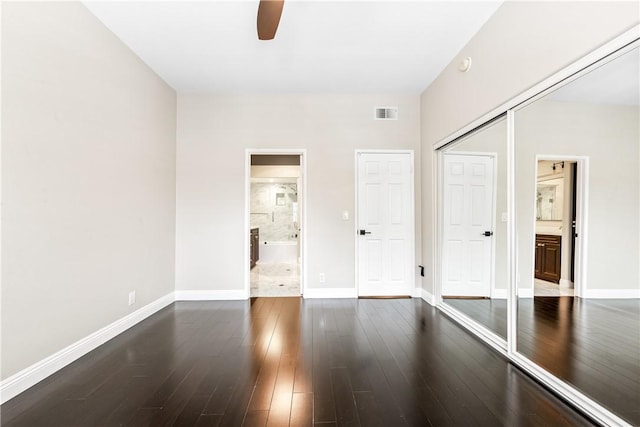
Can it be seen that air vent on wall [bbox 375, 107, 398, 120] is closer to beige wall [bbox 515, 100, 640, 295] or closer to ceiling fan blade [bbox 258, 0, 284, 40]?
beige wall [bbox 515, 100, 640, 295]

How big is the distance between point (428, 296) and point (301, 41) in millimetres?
3385

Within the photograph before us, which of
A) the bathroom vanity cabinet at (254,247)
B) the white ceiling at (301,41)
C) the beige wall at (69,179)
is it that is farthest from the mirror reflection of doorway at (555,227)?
the bathroom vanity cabinet at (254,247)

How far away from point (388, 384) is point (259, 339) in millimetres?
1253

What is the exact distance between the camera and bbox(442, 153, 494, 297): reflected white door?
324 centimetres

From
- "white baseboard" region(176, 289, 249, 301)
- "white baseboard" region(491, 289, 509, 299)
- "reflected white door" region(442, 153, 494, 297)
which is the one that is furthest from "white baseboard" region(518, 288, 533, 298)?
"white baseboard" region(176, 289, 249, 301)

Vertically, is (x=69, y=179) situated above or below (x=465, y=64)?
below

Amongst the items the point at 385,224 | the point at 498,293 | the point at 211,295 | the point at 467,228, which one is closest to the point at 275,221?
the point at 211,295

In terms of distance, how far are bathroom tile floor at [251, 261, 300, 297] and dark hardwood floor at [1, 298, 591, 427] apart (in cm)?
128

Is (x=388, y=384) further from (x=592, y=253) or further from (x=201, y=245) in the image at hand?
(x=201, y=245)

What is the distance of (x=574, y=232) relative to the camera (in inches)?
93.0

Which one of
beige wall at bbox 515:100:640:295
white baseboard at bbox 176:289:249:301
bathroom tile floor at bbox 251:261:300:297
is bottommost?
bathroom tile floor at bbox 251:261:300:297

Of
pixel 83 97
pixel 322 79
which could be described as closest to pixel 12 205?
pixel 83 97

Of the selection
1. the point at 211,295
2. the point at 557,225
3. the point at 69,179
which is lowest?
the point at 211,295

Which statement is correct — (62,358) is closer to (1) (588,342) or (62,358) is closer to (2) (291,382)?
(2) (291,382)
